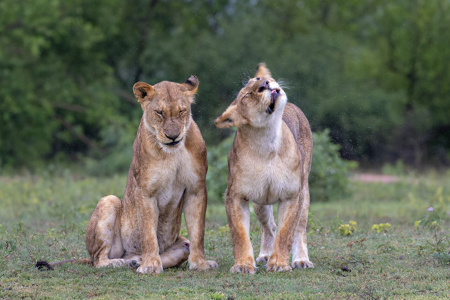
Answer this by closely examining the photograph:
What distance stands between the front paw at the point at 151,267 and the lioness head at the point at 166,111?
1.11 m

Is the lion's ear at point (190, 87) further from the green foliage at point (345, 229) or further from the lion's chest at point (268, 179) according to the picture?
the green foliage at point (345, 229)


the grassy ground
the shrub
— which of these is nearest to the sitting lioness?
the grassy ground

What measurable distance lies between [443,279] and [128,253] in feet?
10.3

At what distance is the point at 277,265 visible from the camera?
5887 mm

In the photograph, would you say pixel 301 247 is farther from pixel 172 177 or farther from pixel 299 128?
pixel 172 177

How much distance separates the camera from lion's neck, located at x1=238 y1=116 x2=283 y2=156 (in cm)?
586

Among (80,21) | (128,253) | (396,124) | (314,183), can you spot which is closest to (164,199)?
(128,253)

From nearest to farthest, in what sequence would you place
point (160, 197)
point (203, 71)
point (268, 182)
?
point (268, 182)
point (160, 197)
point (203, 71)

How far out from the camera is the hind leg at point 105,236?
6.37m

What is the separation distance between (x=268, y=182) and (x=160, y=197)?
1105 mm

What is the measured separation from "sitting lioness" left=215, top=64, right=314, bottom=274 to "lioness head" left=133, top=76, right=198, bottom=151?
380 mm

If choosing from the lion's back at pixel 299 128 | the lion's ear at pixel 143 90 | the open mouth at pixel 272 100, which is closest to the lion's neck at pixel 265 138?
the open mouth at pixel 272 100

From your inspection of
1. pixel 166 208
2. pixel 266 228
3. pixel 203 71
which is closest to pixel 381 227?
pixel 266 228

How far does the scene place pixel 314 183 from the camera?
1390cm
